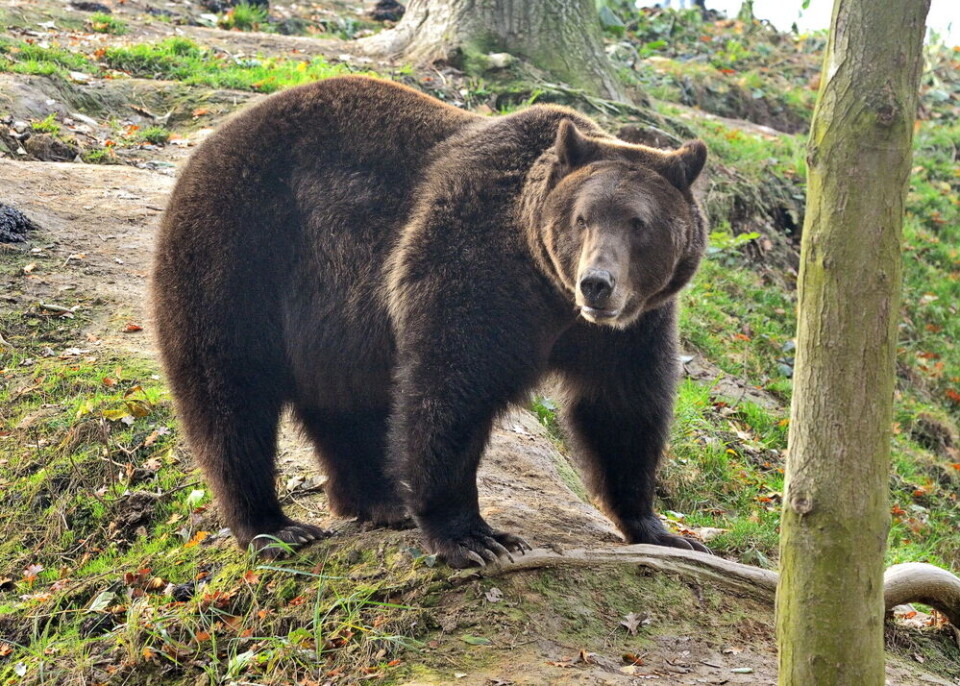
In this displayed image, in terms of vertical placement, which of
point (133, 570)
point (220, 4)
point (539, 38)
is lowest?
point (133, 570)

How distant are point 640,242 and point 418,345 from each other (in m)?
1.14

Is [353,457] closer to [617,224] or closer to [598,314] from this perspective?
[598,314]

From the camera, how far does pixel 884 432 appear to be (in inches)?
117

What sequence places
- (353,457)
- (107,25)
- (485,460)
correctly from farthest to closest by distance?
(107,25) → (485,460) → (353,457)

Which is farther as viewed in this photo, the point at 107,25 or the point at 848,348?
the point at 107,25

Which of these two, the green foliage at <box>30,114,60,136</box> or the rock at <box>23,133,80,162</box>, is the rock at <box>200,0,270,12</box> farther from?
the rock at <box>23,133,80,162</box>

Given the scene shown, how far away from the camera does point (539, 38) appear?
11734mm

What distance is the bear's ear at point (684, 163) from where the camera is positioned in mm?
4672

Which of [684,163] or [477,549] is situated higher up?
[684,163]

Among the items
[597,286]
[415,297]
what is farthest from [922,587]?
[415,297]

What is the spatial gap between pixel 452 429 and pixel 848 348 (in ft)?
6.76

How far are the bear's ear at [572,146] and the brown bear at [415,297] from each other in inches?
0.4

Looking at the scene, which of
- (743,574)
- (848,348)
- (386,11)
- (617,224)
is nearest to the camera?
(848,348)

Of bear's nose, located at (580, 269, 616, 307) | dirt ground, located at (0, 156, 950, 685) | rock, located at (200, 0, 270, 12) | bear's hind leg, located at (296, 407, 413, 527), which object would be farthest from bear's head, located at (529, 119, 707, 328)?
rock, located at (200, 0, 270, 12)
